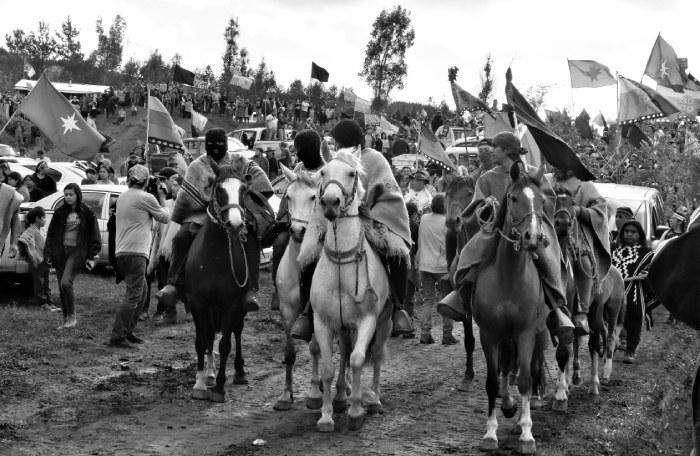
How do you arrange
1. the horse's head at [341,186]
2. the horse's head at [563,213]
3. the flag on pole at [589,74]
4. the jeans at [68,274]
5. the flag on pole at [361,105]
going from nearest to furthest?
the horse's head at [341,186] → the horse's head at [563,213] → the jeans at [68,274] → the flag on pole at [589,74] → the flag on pole at [361,105]

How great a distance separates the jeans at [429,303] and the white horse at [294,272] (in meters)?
4.80

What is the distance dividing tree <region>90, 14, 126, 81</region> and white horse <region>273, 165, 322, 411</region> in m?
82.0

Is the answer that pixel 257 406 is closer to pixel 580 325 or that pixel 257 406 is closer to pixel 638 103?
pixel 580 325

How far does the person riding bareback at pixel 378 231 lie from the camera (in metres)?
9.48

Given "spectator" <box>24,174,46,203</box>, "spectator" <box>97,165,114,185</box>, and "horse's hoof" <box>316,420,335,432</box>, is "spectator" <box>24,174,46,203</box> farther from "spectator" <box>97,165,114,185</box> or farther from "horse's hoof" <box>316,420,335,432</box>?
"horse's hoof" <box>316,420,335,432</box>

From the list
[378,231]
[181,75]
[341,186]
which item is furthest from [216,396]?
[181,75]

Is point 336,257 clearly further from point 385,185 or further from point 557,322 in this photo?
point 557,322

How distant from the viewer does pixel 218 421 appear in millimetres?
9312

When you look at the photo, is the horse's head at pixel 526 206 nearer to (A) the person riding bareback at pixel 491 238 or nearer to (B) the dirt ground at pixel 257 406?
(A) the person riding bareback at pixel 491 238

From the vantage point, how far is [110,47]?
89.8 metres

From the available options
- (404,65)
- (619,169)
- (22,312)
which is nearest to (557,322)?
(22,312)

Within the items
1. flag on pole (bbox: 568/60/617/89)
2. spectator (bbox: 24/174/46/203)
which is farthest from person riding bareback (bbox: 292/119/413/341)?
flag on pole (bbox: 568/60/617/89)

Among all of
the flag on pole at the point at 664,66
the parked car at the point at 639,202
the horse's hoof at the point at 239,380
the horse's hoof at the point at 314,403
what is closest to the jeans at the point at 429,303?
the horse's hoof at the point at 239,380

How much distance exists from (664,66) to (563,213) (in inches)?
853
